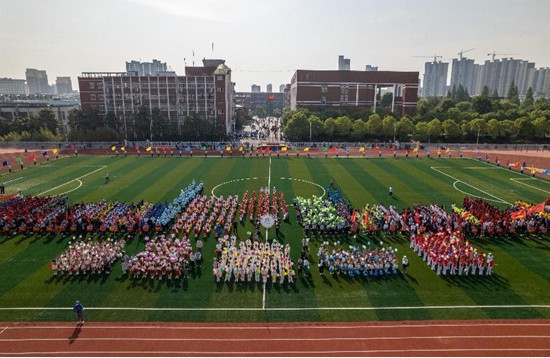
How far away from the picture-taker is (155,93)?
80.8 metres

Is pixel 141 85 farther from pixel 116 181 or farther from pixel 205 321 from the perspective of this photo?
pixel 205 321

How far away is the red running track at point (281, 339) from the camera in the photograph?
51.0 feet

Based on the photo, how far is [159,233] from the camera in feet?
90.4

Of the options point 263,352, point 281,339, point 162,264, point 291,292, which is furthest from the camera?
point 162,264

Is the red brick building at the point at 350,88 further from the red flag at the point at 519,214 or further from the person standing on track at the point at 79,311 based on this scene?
the person standing on track at the point at 79,311

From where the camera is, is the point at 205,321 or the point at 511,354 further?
the point at 205,321

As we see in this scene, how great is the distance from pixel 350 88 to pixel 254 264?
81475mm

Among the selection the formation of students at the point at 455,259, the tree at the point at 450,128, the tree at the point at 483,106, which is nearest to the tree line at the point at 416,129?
the tree at the point at 450,128

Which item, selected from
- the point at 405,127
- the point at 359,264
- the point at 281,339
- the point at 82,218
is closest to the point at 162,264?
the point at 281,339

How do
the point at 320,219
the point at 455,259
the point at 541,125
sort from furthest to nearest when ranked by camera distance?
the point at 541,125, the point at 320,219, the point at 455,259

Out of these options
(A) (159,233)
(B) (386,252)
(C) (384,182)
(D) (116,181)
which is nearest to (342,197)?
(C) (384,182)

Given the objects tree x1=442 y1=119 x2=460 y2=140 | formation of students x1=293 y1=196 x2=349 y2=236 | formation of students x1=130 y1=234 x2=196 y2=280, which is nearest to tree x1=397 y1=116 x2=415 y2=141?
tree x1=442 y1=119 x2=460 y2=140

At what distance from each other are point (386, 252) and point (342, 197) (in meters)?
13.7

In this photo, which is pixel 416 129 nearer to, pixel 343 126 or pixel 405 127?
pixel 405 127
